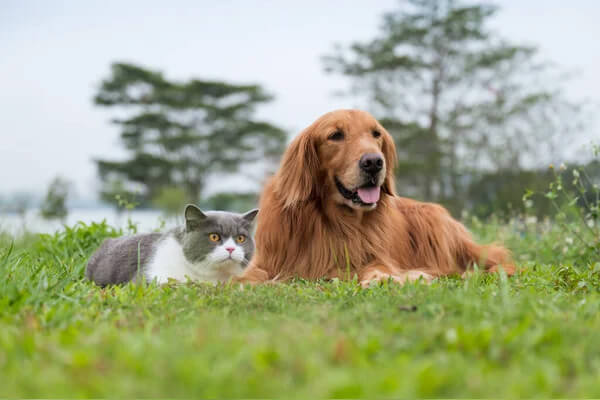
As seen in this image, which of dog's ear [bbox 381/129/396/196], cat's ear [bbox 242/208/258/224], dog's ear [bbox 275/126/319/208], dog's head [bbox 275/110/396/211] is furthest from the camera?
dog's ear [bbox 381/129/396/196]

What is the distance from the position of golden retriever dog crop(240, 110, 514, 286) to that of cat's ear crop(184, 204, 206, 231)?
18.7 inches

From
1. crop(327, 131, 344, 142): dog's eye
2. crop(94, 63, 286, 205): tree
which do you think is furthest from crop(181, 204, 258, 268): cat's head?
crop(94, 63, 286, 205): tree

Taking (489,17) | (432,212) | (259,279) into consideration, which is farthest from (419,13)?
(259,279)

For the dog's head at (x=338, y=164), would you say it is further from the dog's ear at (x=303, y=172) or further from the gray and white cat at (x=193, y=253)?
the gray and white cat at (x=193, y=253)

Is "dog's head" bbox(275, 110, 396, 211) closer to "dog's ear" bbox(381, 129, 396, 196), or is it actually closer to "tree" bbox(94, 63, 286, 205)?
"dog's ear" bbox(381, 129, 396, 196)

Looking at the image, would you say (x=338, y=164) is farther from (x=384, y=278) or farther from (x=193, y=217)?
(x=193, y=217)

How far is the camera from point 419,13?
20.1m

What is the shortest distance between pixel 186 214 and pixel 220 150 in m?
26.0

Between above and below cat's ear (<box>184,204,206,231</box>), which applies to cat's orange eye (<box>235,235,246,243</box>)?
below

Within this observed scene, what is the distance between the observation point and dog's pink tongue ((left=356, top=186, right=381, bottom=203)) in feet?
11.7

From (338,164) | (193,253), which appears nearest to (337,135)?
(338,164)

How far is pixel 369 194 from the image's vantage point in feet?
11.8

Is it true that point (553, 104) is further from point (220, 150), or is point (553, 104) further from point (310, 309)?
point (220, 150)

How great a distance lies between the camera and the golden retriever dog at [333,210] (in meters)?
3.58
